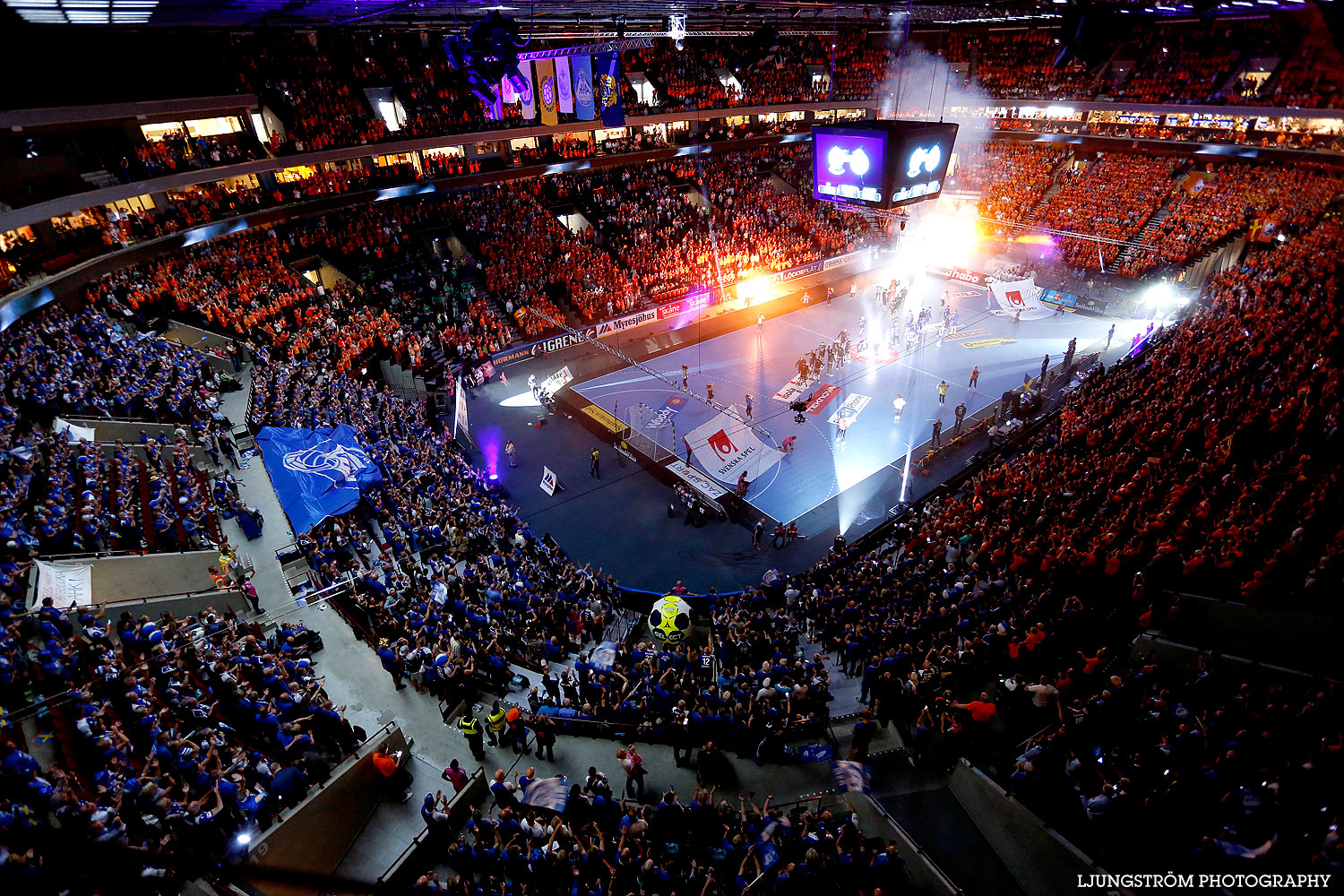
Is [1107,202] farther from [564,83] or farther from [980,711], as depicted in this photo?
[980,711]

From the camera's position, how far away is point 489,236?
3419 cm

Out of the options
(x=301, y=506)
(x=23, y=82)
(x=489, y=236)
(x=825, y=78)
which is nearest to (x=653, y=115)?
Result: (x=489, y=236)

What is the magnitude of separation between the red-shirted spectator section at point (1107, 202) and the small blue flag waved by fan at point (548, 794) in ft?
134

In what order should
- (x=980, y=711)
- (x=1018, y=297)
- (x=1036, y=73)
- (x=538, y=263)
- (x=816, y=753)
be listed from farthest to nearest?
(x=1036, y=73) → (x=1018, y=297) → (x=538, y=263) → (x=816, y=753) → (x=980, y=711)

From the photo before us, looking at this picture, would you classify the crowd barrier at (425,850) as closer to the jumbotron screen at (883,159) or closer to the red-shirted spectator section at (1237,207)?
the jumbotron screen at (883,159)

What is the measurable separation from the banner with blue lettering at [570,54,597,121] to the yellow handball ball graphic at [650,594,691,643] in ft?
60.2

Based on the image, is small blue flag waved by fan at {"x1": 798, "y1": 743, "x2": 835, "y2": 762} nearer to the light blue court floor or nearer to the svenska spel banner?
the light blue court floor

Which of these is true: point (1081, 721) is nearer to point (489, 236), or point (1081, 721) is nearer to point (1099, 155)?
point (489, 236)

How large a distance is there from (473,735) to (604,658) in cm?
291

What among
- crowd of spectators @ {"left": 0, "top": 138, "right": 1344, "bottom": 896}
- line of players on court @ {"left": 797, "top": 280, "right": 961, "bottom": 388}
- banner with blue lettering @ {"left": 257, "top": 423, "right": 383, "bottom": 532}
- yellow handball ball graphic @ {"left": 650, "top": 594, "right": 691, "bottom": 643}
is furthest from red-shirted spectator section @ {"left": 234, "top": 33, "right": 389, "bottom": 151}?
yellow handball ball graphic @ {"left": 650, "top": 594, "right": 691, "bottom": 643}

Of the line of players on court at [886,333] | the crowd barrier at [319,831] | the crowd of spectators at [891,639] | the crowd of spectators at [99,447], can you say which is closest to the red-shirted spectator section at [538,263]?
the line of players on court at [886,333]

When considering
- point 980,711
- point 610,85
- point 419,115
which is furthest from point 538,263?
point 980,711

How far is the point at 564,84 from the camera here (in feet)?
78.3

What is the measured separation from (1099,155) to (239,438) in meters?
52.9
